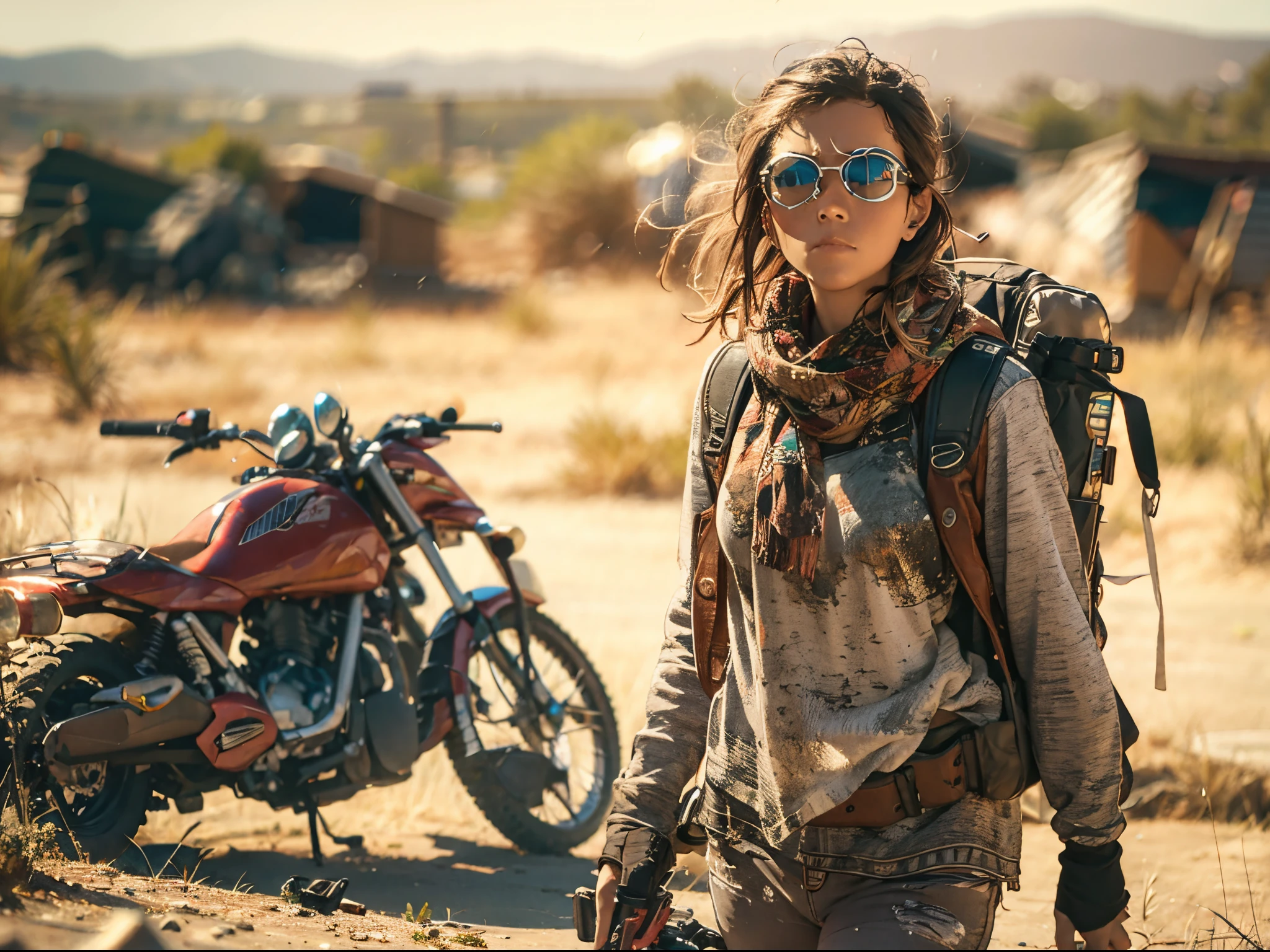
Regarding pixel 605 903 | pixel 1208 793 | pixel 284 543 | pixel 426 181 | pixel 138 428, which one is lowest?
pixel 1208 793

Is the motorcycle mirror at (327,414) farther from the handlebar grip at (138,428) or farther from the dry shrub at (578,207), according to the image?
the dry shrub at (578,207)

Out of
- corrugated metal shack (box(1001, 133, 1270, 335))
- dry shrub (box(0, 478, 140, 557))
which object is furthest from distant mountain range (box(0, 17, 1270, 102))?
dry shrub (box(0, 478, 140, 557))

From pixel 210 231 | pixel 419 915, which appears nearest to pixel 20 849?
pixel 419 915

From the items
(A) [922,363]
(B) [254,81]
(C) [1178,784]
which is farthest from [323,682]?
(B) [254,81]

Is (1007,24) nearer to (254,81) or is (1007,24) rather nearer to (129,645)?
(254,81)

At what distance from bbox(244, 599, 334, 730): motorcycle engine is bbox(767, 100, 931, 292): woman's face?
2231 mm

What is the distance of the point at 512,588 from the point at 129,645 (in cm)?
120

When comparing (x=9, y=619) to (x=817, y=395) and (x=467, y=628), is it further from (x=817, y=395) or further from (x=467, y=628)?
(x=817, y=395)

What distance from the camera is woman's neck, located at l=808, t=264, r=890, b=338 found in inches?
75.6

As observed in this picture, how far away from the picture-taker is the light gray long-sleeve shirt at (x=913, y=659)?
1.74m

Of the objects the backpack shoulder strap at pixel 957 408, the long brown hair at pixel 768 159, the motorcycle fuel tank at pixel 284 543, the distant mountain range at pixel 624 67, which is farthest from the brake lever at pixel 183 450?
the distant mountain range at pixel 624 67

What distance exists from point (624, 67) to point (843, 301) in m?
65.2

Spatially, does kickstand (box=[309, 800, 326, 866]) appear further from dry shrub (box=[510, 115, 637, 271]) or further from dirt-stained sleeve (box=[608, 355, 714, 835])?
dry shrub (box=[510, 115, 637, 271])

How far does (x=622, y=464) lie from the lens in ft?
32.3
